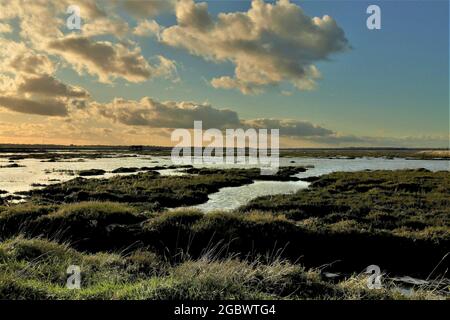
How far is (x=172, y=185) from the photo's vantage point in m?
43.8

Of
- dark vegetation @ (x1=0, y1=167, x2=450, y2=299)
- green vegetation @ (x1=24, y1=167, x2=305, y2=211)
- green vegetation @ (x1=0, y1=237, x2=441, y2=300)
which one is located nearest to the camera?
green vegetation @ (x1=0, y1=237, x2=441, y2=300)

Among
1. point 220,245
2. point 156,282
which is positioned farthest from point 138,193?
point 156,282

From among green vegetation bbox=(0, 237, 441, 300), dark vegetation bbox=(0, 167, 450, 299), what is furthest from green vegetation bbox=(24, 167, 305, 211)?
green vegetation bbox=(0, 237, 441, 300)

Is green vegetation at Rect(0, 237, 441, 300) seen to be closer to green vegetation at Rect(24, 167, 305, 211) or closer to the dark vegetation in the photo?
the dark vegetation

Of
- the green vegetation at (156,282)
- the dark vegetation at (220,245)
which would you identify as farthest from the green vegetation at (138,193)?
the green vegetation at (156,282)

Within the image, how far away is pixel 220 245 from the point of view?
65.5 feet

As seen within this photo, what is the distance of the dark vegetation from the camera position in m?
8.85

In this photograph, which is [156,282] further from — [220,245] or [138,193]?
[138,193]

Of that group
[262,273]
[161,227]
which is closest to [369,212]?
[161,227]

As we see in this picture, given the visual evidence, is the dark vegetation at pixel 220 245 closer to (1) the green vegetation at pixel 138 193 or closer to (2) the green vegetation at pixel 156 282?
(2) the green vegetation at pixel 156 282

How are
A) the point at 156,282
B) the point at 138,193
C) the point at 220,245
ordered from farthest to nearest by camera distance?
the point at 138,193 → the point at 220,245 → the point at 156,282

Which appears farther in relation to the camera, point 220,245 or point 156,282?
point 220,245

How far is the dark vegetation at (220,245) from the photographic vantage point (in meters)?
8.85
